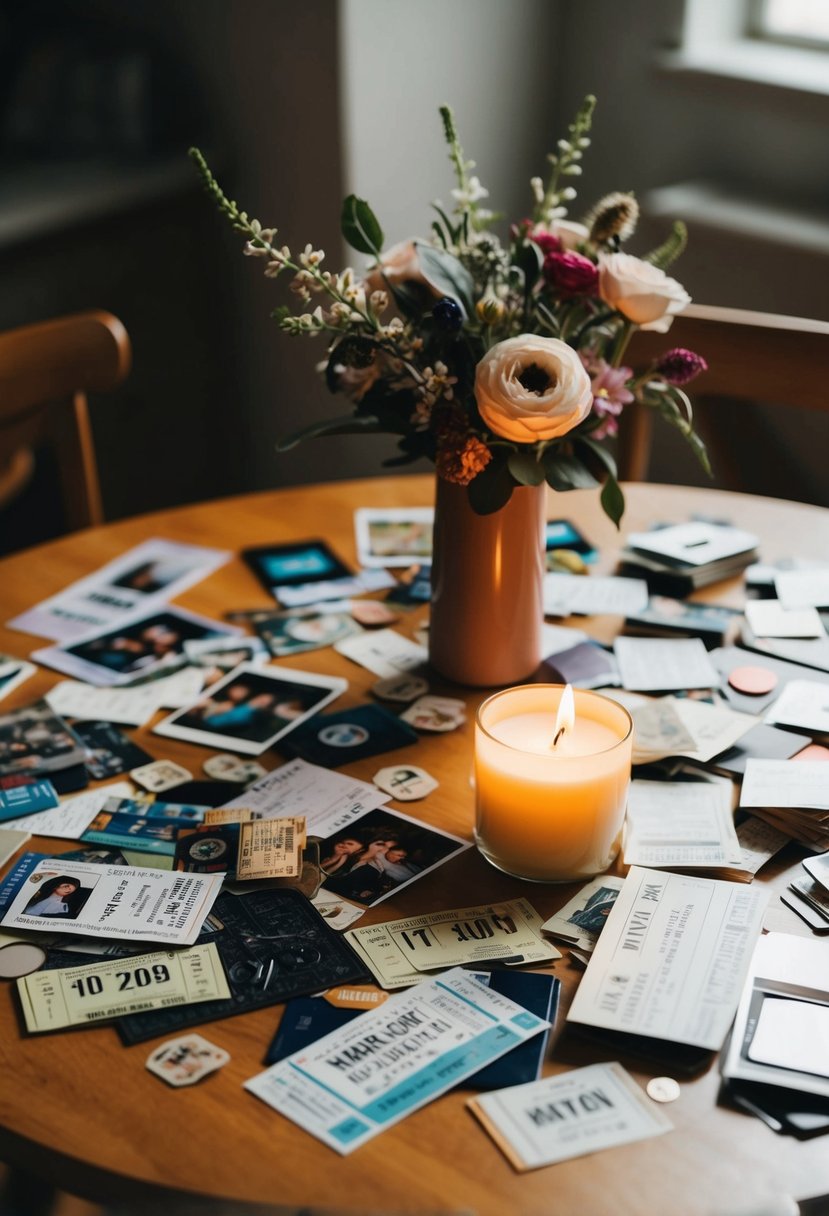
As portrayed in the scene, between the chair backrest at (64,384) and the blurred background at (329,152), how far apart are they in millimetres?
844

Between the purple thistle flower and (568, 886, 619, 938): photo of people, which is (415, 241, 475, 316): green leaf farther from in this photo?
(568, 886, 619, 938): photo of people

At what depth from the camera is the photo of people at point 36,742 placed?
3.81ft

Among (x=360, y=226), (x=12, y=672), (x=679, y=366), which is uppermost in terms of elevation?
(x=360, y=226)

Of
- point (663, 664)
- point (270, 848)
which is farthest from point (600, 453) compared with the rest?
point (270, 848)

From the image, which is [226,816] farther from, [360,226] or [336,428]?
[360,226]

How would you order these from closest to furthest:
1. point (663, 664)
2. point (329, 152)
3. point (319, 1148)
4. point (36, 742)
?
point (319, 1148)
point (36, 742)
point (663, 664)
point (329, 152)

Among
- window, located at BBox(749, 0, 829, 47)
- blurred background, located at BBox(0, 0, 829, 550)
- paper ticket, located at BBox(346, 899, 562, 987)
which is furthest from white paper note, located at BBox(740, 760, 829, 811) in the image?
window, located at BBox(749, 0, 829, 47)

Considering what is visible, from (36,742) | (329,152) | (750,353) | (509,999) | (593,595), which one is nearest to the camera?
(509,999)

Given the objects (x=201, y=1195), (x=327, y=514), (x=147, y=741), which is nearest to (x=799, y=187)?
(x=327, y=514)

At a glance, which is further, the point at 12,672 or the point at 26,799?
the point at 12,672

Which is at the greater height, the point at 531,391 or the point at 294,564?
the point at 531,391

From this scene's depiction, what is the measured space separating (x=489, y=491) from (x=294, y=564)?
0.46 metres

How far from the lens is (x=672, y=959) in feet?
2.99

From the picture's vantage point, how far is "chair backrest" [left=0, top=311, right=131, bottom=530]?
179 centimetres
